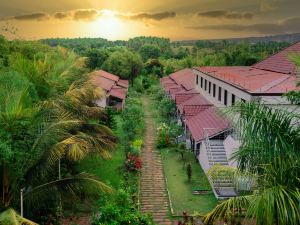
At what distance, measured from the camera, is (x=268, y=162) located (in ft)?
25.4

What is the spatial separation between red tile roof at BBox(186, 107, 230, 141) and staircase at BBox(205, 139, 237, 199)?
65cm

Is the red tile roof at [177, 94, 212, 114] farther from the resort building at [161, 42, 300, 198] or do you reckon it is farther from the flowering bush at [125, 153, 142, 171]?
the flowering bush at [125, 153, 142, 171]

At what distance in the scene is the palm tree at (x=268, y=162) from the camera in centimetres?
686

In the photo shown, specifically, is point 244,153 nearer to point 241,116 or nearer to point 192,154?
point 241,116

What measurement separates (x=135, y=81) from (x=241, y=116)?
186ft

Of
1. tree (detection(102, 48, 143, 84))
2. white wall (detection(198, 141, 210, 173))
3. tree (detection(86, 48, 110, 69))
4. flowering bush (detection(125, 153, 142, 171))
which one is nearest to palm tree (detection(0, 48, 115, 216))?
flowering bush (detection(125, 153, 142, 171))

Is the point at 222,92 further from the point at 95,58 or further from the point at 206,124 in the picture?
the point at 95,58

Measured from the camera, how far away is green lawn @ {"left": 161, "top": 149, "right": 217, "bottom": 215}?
17.4m

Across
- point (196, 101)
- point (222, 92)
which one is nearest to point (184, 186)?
point (222, 92)

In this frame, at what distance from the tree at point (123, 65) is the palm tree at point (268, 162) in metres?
55.6

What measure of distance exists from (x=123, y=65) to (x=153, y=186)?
45.3 metres

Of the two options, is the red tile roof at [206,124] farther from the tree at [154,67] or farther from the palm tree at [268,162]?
the tree at [154,67]

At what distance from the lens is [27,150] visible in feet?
38.6

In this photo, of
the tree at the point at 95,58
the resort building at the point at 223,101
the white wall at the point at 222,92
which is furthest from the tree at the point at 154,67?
the resort building at the point at 223,101
